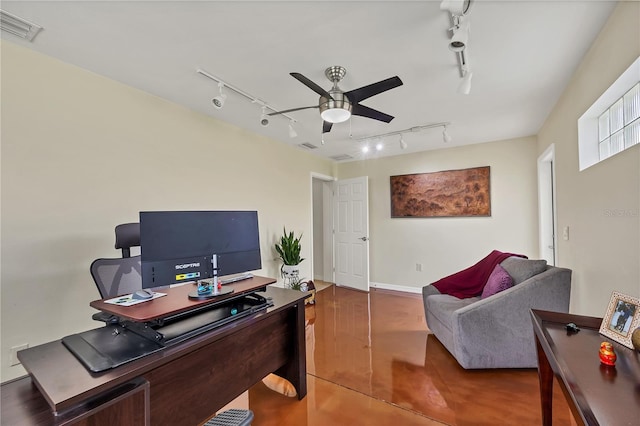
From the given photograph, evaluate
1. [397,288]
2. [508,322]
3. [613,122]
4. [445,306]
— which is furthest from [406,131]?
[397,288]

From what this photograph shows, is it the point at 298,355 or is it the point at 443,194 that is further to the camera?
the point at 443,194

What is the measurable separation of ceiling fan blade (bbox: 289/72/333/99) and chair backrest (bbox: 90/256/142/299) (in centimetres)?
157

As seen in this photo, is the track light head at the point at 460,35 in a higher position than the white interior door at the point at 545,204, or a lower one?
higher

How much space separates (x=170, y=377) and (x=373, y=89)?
2.01m

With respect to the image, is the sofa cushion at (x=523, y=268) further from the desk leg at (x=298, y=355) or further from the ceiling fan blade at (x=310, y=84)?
the ceiling fan blade at (x=310, y=84)

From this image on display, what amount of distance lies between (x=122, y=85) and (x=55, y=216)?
1.20 meters

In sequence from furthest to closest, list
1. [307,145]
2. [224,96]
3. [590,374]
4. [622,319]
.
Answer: [307,145] < [224,96] < [622,319] < [590,374]

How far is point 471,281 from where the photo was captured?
3.07m

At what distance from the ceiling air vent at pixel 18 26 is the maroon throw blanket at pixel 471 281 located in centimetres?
396

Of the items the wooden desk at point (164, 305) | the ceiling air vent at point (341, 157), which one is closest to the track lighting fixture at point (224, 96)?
the wooden desk at point (164, 305)

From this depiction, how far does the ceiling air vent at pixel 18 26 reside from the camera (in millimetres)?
1584

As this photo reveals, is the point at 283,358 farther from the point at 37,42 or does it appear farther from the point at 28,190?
the point at 37,42

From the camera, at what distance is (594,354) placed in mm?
1034

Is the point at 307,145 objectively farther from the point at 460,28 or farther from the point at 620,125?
the point at 620,125
